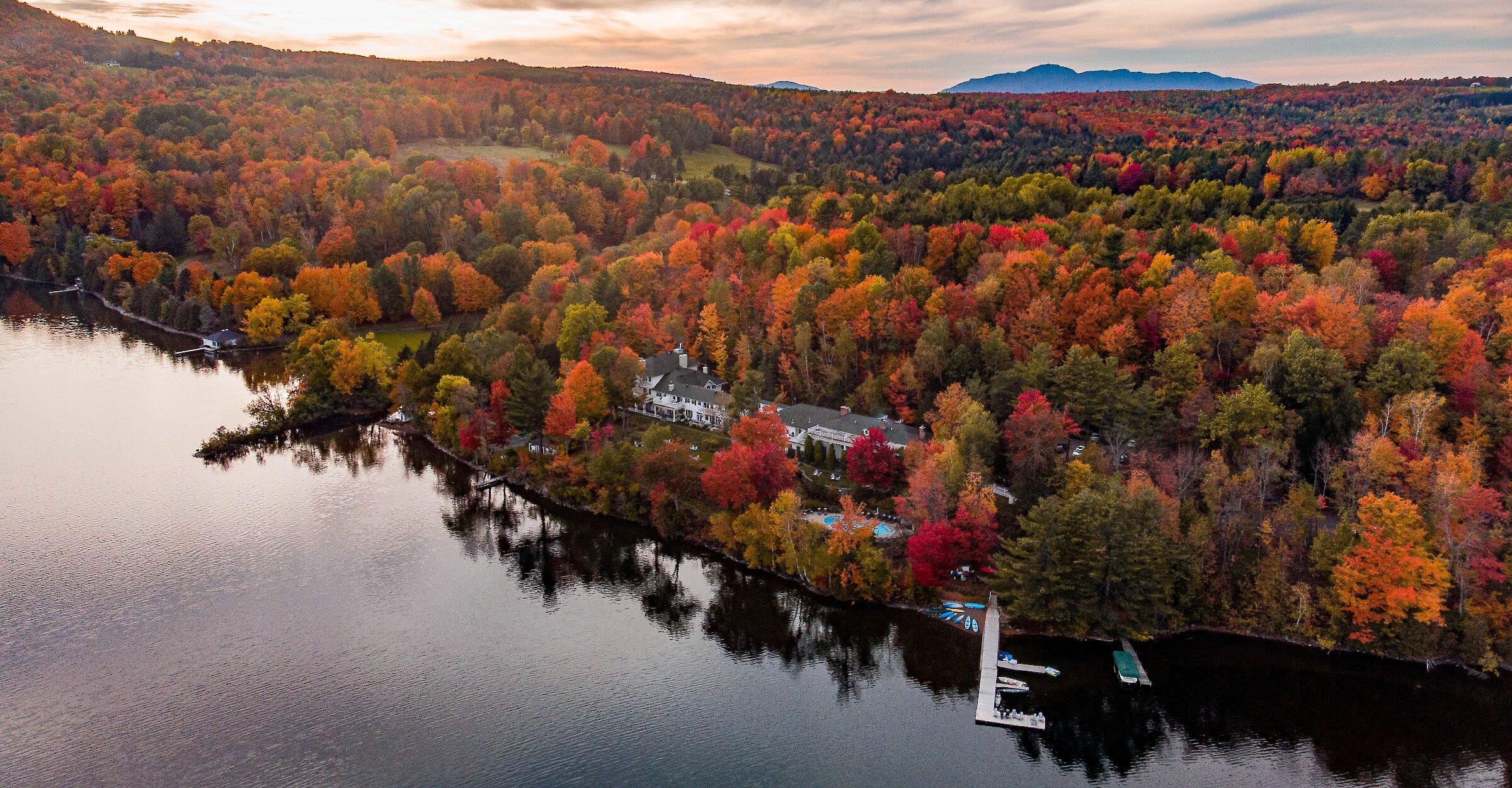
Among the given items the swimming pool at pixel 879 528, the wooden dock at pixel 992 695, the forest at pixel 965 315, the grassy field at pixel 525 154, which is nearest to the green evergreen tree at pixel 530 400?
the forest at pixel 965 315

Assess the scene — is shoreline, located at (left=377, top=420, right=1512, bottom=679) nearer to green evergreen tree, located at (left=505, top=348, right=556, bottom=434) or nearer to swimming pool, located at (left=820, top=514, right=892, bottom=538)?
swimming pool, located at (left=820, top=514, right=892, bottom=538)

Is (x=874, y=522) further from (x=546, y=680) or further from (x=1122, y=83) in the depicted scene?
(x=1122, y=83)

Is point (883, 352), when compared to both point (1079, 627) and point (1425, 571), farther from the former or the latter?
point (1425, 571)

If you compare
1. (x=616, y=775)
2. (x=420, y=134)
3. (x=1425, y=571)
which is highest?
(x=420, y=134)

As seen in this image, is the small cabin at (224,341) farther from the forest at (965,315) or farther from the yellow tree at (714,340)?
the yellow tree at (714,340)

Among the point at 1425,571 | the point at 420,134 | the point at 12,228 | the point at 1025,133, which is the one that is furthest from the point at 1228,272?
the point at 12,228

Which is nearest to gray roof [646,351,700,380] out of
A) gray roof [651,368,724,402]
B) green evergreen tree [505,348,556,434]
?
gray roof [651,368,724,402]
